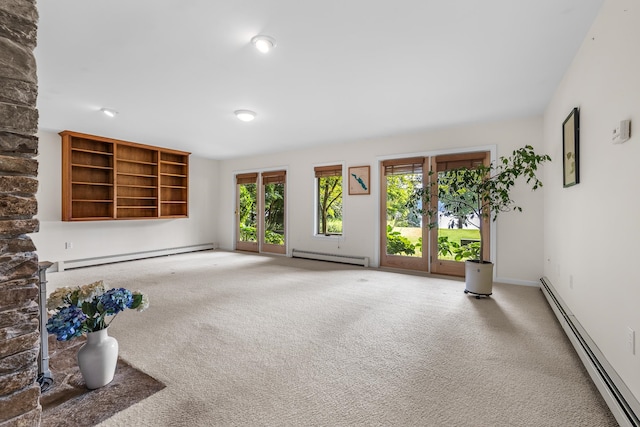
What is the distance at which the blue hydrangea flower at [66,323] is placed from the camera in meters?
1.69

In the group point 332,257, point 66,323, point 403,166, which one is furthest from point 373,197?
point 66,323

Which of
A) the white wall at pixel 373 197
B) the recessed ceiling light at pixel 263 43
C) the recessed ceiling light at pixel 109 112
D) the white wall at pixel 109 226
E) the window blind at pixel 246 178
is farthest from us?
the window blind at pixel 246 178

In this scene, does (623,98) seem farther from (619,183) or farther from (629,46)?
(619,183)

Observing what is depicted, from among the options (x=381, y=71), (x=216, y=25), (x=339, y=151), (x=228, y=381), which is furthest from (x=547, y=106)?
(x=228, y=381)

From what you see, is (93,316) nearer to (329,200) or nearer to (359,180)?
(359,180)

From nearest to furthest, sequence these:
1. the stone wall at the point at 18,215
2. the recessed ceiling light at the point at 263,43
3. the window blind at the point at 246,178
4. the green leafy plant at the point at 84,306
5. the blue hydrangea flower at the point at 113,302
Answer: the stone wall at the point at 18,215 → the green leafy plant at the point at 84,306 → the blue hydrangea flower at the point at 113,302 → the recessed ceiling light at the point at 263,43 → the window blind at the point at 246,178

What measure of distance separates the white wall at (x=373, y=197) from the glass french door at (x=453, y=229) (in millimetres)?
194

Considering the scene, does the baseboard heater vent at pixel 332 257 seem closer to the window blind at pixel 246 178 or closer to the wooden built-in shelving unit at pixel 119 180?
the window blind at pixel 246 178

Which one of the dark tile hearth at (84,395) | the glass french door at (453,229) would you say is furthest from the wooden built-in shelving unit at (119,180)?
A: the glass french door at (453,229)

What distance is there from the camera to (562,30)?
231 cm

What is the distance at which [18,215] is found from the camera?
1081 millimetres

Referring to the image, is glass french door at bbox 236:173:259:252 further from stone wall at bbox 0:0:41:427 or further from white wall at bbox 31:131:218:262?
stone wall at bbox 0:0:41:427

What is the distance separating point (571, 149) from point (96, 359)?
4.02 m

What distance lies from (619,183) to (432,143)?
11.4 ft
